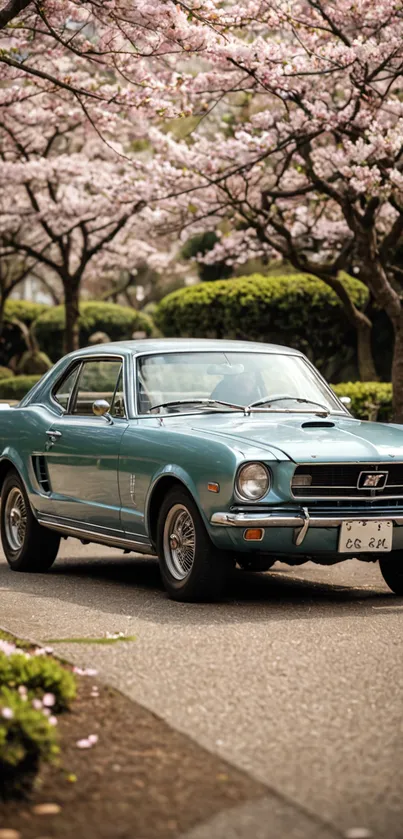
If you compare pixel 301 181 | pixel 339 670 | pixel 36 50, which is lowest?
pixel 339 670

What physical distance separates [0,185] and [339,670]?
19776mm

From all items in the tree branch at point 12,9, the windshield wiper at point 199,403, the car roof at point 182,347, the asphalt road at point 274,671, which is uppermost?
the tree branch at point 12,9

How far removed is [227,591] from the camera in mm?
8117

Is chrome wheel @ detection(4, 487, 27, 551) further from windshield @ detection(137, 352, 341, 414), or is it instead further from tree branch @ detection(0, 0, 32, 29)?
tree branch @ detection(0, 0, 32, 29)

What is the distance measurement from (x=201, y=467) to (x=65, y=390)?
2621mm

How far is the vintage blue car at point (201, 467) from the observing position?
7.19 m

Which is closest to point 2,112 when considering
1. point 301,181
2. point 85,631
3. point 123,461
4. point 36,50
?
point 36,50

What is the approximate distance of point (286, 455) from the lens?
7.19 m

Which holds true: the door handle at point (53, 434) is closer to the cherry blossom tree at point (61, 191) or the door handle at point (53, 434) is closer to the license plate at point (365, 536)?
the license plate at point (365, 536)

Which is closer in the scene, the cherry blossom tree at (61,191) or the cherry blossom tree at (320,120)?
the cherry blossom tree at (320,120)

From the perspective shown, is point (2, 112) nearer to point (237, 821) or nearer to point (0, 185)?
point (0, 185)

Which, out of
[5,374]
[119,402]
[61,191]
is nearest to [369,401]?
[61,191]

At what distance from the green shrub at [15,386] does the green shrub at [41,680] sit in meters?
22.3

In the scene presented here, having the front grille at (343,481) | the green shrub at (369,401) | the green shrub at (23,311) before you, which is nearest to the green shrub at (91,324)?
the green shrub at (23,311)
